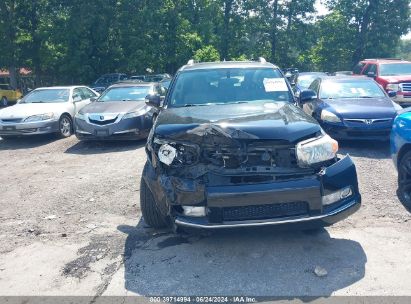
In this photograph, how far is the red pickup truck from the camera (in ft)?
42.5

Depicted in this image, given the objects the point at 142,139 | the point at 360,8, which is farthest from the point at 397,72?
the point at 360,8

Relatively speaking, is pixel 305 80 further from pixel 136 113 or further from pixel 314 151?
pixel 314 151

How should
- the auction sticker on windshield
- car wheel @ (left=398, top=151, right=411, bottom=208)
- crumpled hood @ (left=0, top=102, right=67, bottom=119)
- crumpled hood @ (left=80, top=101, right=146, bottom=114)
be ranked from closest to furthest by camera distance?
1. car wheel @ (left=398, top=151, right=411, bottom=208)
2. the auction sticker on windshield
3. crumpled hood @ (left=80, top=101, right=146, bottom=114)
4. crumpled hood @ (left=0, top=102, right=67, bottom=119)

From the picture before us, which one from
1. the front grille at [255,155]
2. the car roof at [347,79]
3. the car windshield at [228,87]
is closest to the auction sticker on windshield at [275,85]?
the car windshield at [228,87]

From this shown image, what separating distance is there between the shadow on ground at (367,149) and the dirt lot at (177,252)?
1.49 meters

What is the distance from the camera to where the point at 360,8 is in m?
32.7

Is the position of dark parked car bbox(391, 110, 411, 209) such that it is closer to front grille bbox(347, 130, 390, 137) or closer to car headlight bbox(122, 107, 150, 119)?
front grille bbox(347, 130, 390, 137)

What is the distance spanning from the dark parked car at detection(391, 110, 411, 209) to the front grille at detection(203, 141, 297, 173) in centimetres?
221

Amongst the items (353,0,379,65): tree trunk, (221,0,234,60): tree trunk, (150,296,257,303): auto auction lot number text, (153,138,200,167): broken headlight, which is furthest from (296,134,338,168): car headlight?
(353,0,379,65): tree trunk

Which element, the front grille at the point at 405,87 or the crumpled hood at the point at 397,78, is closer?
the front grille at the point at 405,87

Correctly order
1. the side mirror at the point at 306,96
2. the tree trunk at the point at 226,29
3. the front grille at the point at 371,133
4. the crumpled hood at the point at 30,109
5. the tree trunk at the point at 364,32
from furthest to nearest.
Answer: the tree trunk at the point at 226,29, the tree trunk at the point at 364,32, the crumpled hood at the point at 30,109, the front grille at the point at 371,133, the side mirror at the point at 306,96

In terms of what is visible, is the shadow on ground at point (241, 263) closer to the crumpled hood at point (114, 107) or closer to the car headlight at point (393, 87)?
the crumpled hood at point (114, 107)

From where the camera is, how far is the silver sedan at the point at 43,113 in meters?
9.97

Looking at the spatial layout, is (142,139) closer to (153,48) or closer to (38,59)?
(153,48)
